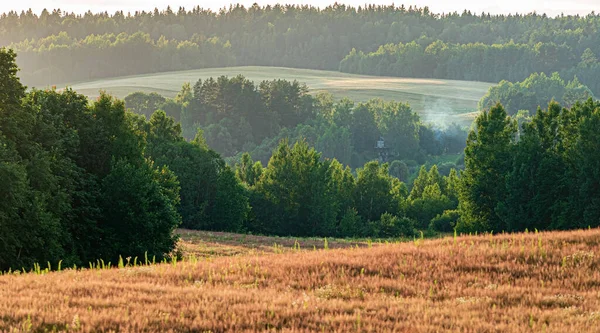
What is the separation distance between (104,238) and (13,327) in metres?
33.5

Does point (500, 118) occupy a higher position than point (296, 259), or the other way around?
point (296, 259)

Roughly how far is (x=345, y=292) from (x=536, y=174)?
224ft

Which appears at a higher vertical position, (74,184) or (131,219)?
(74,184)

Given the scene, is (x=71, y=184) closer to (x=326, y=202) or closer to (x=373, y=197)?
(x=326, y=202)

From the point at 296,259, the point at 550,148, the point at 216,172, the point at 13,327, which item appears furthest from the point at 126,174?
the point at 550,148

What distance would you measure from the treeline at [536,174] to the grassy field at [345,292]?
189 ft

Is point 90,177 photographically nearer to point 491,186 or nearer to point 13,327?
point 13,327

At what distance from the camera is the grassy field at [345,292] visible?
14.3 meters

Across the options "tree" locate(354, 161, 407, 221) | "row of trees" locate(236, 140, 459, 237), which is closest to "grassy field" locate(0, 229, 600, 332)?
"row of trees" locate(236, 140, 459, 237)

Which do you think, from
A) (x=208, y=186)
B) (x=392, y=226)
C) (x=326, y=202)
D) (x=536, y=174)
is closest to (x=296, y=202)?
(x=326, y=202)

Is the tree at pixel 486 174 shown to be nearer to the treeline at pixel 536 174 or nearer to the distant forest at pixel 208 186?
the treeline at pixel 536 174

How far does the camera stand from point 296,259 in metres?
22.0

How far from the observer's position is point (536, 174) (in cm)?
8175

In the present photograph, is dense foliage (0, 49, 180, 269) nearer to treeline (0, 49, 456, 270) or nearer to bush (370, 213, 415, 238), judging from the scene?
treeline (0, 49, 456, 270)
